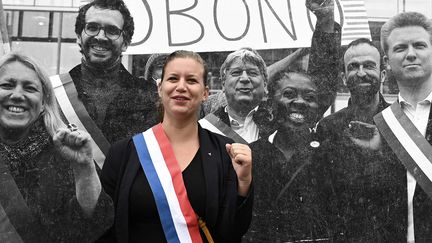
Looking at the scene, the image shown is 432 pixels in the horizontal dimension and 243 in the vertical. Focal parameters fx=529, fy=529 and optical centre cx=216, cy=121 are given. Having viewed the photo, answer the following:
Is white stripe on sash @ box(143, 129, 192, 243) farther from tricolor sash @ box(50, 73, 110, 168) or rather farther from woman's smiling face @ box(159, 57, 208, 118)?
tricolor sash @ box(50, 73, 110, 168)

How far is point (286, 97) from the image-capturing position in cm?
343

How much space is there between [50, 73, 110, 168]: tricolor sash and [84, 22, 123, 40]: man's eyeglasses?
31cm

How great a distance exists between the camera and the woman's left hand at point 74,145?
3258mm

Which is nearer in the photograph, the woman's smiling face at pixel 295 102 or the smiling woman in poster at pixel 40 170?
the smiling woman in poster at pixel 40 170

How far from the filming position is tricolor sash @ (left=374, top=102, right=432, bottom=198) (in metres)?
3.37

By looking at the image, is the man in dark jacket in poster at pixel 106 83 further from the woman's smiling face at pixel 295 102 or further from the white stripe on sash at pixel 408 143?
the white stripe on sash at pixel 408 143

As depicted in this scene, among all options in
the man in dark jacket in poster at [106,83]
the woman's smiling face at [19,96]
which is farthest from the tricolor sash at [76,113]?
the woman's smiling face at [19,96]

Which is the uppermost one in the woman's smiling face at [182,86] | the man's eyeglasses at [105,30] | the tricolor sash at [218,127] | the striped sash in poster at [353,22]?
the striped sash in poster at [353,22]

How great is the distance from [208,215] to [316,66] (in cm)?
194

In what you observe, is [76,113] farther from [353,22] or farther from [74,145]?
[353,22]

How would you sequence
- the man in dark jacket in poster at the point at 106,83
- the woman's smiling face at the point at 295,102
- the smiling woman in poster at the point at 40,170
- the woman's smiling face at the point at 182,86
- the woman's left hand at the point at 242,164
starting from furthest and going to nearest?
1. the woman's smiling face at the point at 295,102
2. the man in dark jacket in poster at the point at 106,83
3. the smiling woman in poster at the point at 40,170
4. the woman's smiling face at the point at 182,86
5. the woman's left hand at the point at 242,164

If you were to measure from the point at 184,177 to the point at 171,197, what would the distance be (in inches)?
3.5

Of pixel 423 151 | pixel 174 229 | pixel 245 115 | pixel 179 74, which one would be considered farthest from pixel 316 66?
pixel 174 229

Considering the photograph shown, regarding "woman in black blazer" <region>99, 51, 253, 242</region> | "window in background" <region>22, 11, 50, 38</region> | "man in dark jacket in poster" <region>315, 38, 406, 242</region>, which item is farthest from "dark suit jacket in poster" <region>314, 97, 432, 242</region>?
"window in background" <region>22, 11, 50, 38</region>
